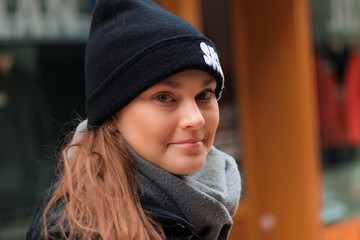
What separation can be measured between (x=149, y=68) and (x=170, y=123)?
0.56ft

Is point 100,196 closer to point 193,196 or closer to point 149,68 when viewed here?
point 193,196

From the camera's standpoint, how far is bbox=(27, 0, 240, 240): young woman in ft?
4.48

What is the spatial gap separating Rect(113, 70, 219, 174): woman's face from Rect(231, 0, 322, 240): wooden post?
10.4ft

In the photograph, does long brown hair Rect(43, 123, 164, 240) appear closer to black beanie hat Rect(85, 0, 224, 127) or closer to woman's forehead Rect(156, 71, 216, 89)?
black beanie hat Rect(85, 0, 224, 127)

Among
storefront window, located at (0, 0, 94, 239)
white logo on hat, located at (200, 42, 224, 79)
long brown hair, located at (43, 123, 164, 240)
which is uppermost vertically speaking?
white logo on hat, located at (200, 42, 224, 79)

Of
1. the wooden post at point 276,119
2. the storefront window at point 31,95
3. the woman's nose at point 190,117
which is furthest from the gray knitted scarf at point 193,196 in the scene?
the wooden post at point 276,119

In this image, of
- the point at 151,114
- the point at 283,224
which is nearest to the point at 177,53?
the point at 151,114

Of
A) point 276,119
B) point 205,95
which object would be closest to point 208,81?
point 205,95

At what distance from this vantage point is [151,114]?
139 centimetres

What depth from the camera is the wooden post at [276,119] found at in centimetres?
443

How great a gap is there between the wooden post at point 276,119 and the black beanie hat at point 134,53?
313 cm

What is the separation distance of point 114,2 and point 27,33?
206 centimetres

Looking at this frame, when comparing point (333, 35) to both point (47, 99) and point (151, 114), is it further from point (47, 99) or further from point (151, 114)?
point (151, 114)

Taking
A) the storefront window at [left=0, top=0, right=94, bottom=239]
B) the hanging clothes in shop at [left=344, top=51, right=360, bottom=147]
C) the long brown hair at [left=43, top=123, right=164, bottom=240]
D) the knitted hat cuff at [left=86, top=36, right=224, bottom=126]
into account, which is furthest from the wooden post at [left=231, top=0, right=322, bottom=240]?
the long brown hair at [left=43, top=123, right=164, bottom=240]
